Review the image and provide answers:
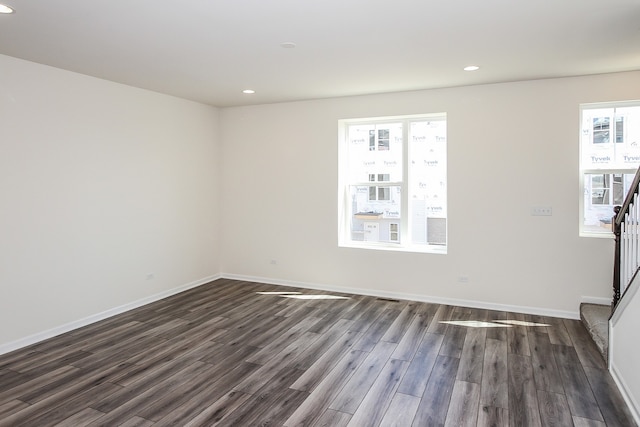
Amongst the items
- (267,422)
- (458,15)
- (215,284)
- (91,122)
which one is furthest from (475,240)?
(91,122)

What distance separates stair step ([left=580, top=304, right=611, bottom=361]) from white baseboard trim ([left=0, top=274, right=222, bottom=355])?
478 centimetres

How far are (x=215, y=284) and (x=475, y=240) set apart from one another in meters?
3.66

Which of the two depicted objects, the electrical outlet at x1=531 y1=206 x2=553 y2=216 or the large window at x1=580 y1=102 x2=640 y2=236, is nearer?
the large window at x1=580 y1=102 x2=640 y2=236

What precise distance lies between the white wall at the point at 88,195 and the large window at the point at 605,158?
4.86 metres

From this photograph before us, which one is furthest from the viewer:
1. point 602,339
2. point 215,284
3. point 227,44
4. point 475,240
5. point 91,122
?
point 215,284

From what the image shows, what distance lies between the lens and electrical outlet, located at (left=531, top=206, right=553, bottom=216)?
14.4ft

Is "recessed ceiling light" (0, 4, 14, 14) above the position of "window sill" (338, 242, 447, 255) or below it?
above

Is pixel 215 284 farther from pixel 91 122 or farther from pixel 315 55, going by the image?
pixel 315 55

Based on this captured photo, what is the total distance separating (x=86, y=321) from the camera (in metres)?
4.22

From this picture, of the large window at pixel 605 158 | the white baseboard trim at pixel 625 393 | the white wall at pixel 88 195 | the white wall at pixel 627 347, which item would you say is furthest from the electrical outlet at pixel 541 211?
the white wall at pixel 88 195

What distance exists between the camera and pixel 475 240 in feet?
15.5

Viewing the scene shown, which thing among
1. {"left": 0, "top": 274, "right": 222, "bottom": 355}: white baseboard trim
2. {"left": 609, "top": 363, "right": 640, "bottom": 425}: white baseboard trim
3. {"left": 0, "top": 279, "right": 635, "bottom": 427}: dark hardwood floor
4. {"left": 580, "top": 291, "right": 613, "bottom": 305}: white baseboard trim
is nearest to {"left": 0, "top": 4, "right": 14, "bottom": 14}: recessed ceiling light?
{"left": 0, "top": 279, "right": 635, "bottom": 427}: dark hardwood floor

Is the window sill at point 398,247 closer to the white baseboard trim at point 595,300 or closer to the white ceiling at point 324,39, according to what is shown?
the white baseboard trim at point 595,300

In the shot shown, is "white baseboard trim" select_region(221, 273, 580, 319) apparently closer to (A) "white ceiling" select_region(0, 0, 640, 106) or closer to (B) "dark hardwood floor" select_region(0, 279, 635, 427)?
(B) "dark hardwood floor" select_region(0, 279, 635, 427)
